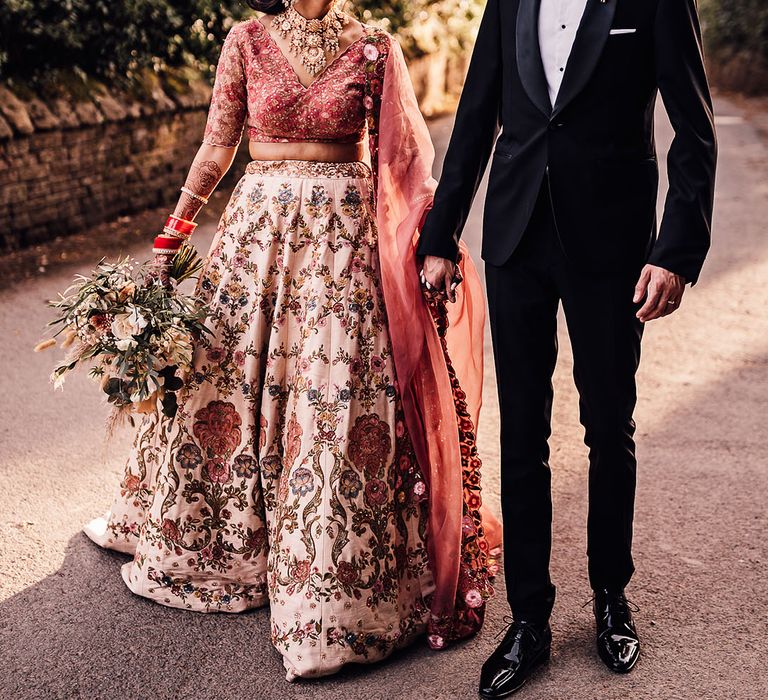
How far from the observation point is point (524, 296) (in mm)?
2820

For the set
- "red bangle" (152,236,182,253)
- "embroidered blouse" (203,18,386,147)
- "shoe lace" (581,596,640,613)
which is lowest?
"shoe lace" (581,596,640,613)

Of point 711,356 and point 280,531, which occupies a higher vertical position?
point 280,531

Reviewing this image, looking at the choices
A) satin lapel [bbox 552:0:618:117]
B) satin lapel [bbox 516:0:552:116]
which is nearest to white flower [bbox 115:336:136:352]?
satin lapel [bbox 516:0:552:116]

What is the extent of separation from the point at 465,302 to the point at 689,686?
4.53ft

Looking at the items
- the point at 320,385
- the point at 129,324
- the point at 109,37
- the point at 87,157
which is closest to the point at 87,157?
the point at 87,157

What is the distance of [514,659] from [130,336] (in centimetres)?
150

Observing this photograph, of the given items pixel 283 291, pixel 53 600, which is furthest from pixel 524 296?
pixel 53 600

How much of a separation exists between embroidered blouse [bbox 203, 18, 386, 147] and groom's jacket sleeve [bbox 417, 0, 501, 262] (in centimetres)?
44

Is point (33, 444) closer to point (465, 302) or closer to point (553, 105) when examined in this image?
point (465, 302)

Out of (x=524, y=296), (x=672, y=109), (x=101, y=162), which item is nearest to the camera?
(x=672, y=109)

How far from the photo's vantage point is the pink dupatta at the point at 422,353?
311 centimetres

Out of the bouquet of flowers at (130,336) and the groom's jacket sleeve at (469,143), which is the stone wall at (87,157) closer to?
the bouquet of flowers at (130,336)

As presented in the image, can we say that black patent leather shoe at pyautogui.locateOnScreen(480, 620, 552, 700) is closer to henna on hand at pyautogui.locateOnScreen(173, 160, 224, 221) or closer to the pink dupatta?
the pink dupatta

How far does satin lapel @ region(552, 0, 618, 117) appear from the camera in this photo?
258 cm
